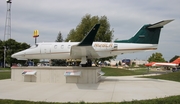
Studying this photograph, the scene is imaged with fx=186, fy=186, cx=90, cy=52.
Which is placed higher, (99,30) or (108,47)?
(99,30)

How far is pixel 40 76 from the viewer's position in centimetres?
1630

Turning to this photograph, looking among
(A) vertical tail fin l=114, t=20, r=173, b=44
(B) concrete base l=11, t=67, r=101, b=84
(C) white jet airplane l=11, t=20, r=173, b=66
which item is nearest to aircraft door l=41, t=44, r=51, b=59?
(C) white jet airplane l=11, t=20, r=173, b=66

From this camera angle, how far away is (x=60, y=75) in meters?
15.8

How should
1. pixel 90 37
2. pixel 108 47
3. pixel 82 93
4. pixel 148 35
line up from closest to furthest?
pixel 82 93 → pixel 90 37 → pixel 108 47 → pixel 148 35

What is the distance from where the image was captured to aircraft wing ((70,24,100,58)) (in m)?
13.0

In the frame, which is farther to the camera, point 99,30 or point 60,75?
point 99,30

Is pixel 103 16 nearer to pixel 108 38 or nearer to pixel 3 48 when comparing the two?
pixel 108 38

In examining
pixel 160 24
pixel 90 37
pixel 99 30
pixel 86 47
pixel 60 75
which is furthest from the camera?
pixel 99 30

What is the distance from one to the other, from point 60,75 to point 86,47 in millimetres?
3552

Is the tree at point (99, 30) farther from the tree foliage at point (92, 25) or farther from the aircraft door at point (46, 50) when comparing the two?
the aircraft door at point (46, 50)

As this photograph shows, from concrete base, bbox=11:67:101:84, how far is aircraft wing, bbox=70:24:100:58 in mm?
1359

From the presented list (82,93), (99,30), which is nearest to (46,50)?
(82,93)

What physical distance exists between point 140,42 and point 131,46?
3.72 ft

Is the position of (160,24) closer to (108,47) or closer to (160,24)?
(160,24)
